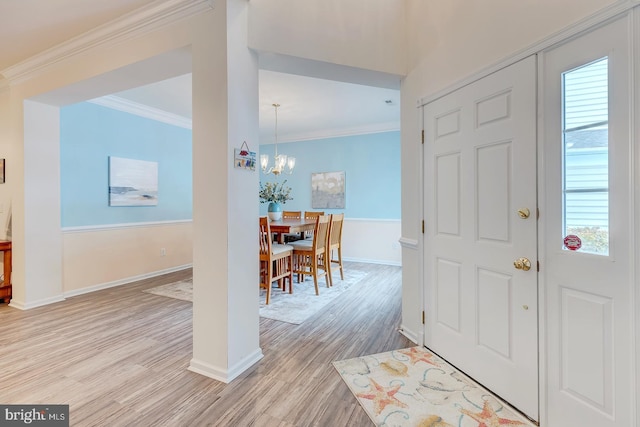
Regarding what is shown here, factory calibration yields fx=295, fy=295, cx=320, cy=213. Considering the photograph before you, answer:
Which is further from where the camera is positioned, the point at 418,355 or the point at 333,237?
the point at 333,237

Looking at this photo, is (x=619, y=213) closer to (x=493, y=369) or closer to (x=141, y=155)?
(x=493, y=369)

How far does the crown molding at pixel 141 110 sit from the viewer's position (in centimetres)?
404

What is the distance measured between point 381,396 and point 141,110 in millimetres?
4889

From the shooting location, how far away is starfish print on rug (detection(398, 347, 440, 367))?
7.02 feet

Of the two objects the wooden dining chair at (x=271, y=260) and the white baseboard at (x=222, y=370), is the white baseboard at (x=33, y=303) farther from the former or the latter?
the white baseboard at (x=222, y=370)

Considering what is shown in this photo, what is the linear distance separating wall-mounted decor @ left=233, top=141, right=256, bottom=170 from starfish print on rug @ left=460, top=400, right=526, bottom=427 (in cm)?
197

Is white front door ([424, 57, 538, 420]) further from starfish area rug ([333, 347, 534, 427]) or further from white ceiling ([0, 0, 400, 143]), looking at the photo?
white ceiling ([0, 0, 400, 143])

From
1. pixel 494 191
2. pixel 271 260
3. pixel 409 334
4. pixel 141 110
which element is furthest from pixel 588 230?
pixel 141 110

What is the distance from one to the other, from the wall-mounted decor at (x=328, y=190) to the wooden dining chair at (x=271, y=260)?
2.35 meters

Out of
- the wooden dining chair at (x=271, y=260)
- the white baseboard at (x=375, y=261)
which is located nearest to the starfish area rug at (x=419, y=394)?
the wooden dining chair at (x=271, y=260)

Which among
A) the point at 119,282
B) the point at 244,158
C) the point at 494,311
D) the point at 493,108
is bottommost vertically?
the point at 119,282

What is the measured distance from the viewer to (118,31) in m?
2.37

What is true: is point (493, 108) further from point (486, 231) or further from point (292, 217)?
point (292, 217)

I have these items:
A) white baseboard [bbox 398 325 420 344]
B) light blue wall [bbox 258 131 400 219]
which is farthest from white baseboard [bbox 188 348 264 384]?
light blue wall [bbox 258 131 400 219]
